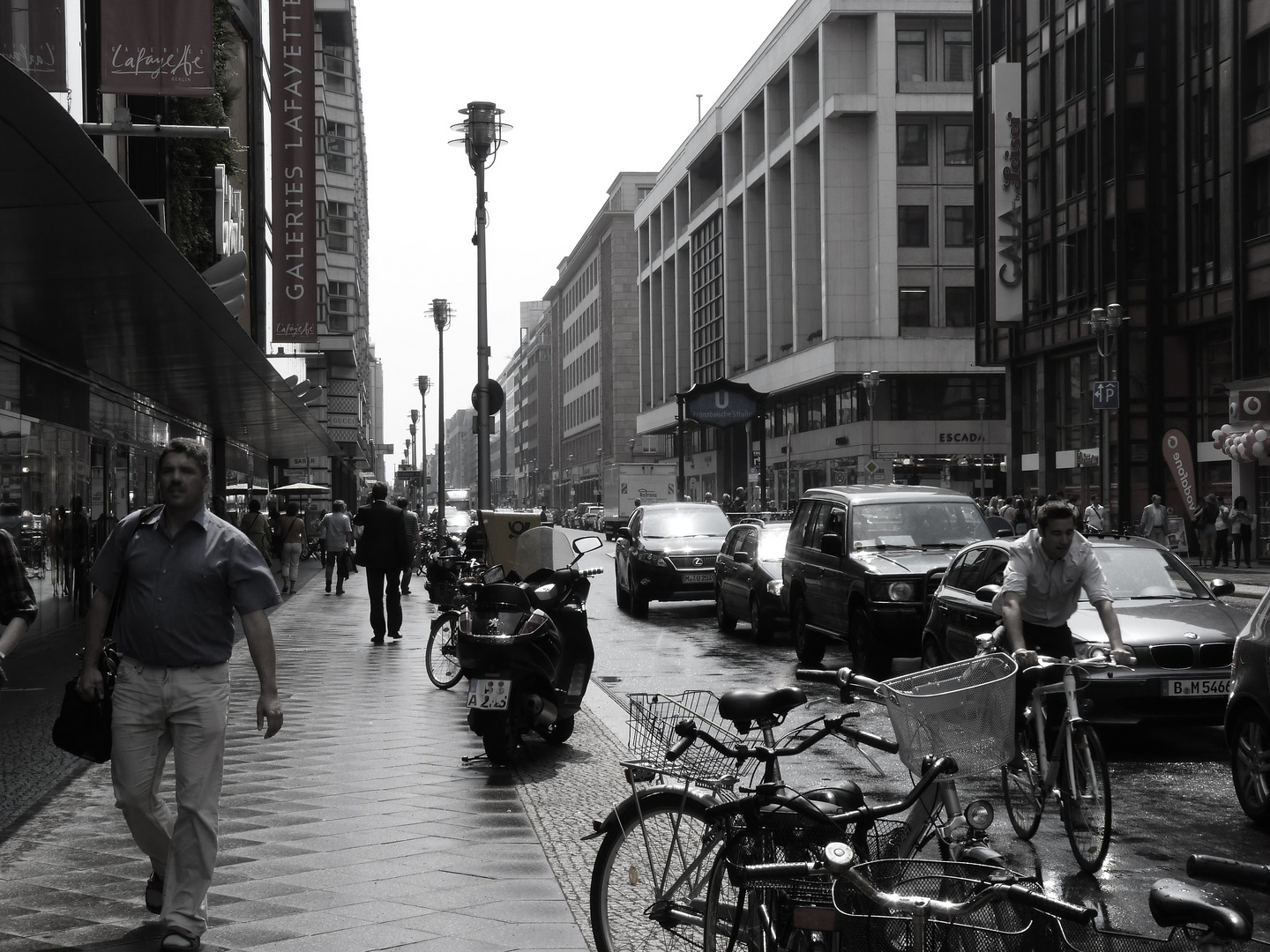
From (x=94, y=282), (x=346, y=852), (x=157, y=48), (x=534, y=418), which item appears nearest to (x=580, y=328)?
(x=534, y=418)

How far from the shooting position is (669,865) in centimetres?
408

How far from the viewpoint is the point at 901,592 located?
44.6 ft

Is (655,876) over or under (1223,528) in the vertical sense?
over

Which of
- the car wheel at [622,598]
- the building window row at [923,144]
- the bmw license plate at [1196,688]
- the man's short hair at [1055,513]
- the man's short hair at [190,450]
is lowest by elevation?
the car wheel at [622,598]

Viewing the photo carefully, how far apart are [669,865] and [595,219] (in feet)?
386

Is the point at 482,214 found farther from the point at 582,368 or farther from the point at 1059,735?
the point at 582,368

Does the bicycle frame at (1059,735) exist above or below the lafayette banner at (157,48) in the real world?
below

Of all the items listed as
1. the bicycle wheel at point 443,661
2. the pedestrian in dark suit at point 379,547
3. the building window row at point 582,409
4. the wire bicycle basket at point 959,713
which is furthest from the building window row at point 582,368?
the wire bicycle basket at point 959,713

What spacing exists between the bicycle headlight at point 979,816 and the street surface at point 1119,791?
22cm

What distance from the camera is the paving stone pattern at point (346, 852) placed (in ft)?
16.9

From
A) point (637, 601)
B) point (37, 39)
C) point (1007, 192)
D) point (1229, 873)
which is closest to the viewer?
point (1229, 873)

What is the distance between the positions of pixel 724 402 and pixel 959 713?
3446 cm

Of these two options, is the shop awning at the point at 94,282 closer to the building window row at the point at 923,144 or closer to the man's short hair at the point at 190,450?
the man's short hair at the point at 190,450

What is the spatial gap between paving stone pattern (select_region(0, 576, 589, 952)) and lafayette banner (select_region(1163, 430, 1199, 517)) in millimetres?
28646
